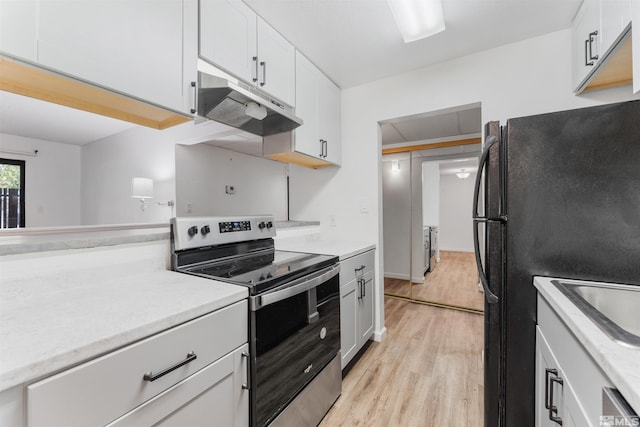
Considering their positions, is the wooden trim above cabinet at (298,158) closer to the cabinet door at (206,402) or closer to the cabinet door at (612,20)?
the cabinet door at (206,402)

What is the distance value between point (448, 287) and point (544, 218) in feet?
9.70

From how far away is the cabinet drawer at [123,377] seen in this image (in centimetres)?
56

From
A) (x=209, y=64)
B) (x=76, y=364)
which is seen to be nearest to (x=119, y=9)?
(x=209, y=64)

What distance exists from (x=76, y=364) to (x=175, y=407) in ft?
1.07

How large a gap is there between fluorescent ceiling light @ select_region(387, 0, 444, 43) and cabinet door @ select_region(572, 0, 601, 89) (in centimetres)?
75

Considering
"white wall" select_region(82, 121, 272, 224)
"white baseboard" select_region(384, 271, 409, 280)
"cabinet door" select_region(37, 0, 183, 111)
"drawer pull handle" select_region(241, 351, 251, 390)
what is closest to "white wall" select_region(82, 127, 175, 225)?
"white wall" select_region(82, 121, 272, 224)

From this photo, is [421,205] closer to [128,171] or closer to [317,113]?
[317,113]

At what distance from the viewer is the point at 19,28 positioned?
81 centimetres

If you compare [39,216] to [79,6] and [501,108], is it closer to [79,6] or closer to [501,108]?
[79,6]

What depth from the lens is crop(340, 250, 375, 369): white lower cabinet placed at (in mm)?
1807

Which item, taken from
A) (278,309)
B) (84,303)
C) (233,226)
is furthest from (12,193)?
(278,309)

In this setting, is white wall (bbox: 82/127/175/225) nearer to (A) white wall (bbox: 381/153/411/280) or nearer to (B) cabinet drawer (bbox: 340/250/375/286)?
(B) cabinet drawer (bbox: 340/250/375/286)

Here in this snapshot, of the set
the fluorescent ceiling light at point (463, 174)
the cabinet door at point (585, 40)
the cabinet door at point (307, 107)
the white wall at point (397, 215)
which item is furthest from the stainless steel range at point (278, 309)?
the fluorescent ceiling light at point (463, 174)

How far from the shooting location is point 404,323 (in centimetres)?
277
